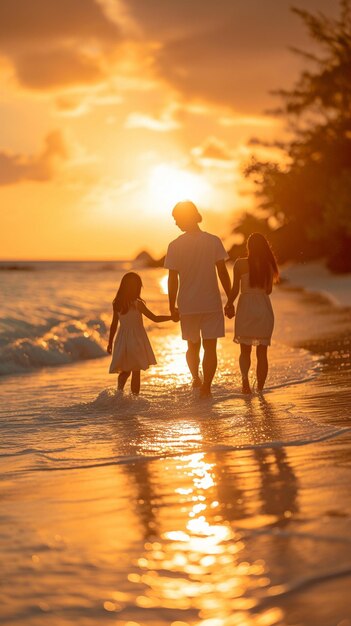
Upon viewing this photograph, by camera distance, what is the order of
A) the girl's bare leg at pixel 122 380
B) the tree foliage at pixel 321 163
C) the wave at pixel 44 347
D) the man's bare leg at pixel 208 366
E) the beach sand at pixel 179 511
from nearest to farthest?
1. the beach sand at pixel 179 511
2. the man's bare leg at pixel 208 366
3. the girl's bare leg at pixel 122 380
4. the wave at pixel 44 347
5. the tree foliage at pixel 321 163

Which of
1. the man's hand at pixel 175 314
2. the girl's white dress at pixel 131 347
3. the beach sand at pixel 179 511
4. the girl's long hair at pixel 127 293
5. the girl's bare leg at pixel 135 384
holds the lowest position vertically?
the beach sand at pixel 179 511

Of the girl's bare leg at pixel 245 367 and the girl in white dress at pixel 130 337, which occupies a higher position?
the girl in white dress at pixel 130 337

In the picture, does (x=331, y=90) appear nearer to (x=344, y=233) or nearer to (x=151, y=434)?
(x=344, y=233)

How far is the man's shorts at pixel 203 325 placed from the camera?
10023mm

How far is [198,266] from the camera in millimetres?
9984

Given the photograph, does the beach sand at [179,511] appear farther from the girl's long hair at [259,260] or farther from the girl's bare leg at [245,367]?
the girl's long hair at [259,260]

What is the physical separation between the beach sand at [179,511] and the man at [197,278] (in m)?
0.72

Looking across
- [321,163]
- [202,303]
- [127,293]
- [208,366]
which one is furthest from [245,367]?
[321,163]

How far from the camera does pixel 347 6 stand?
50.2 metres

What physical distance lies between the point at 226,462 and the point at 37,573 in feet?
7.76

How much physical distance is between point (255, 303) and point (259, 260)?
0.50 metres

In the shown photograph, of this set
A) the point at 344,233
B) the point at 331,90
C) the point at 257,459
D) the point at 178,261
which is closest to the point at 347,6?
the point at 331,90

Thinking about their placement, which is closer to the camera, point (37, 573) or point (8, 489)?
point (37, 573)

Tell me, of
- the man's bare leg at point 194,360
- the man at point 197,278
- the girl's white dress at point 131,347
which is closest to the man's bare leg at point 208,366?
the man at point 197,278
